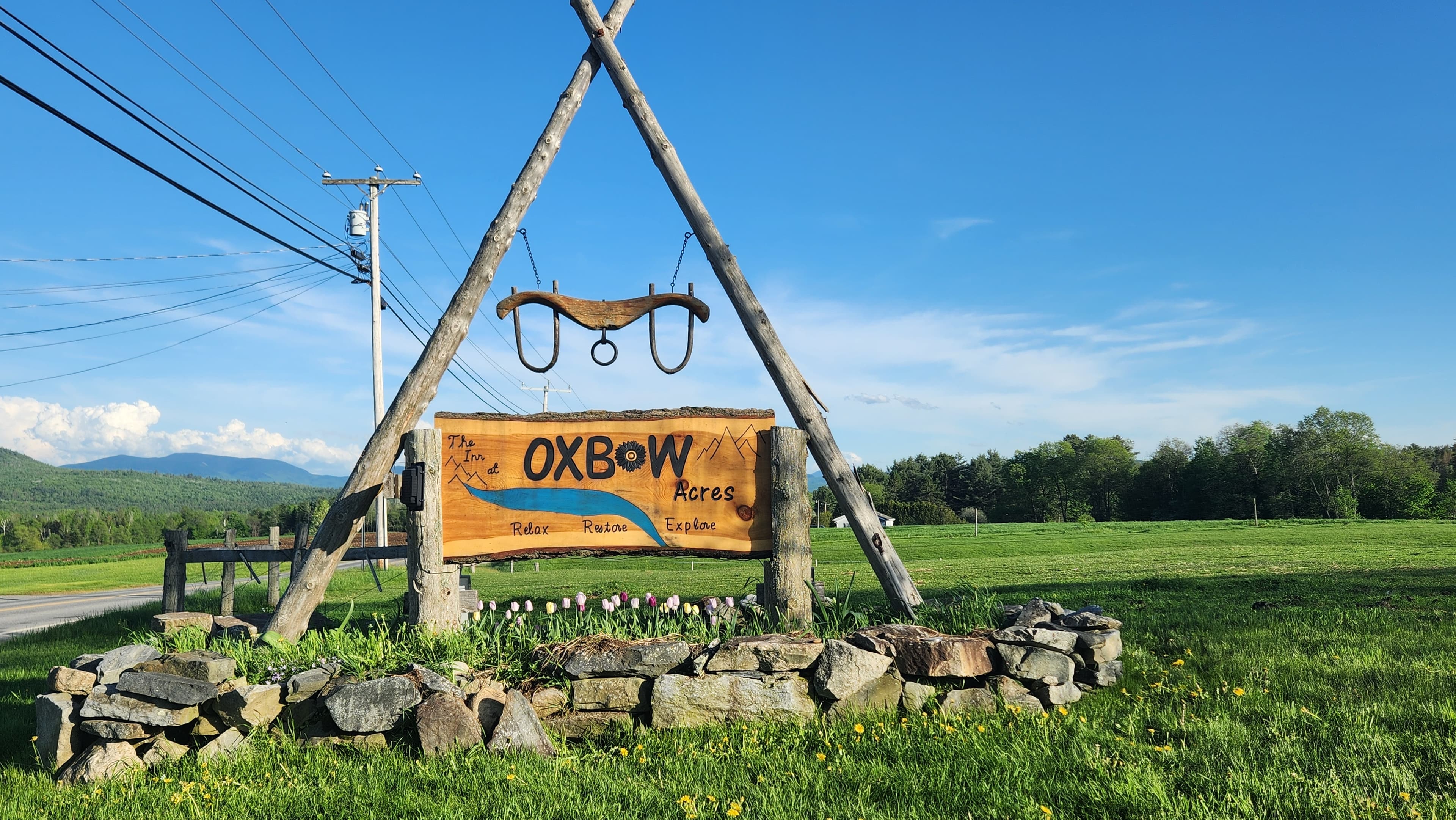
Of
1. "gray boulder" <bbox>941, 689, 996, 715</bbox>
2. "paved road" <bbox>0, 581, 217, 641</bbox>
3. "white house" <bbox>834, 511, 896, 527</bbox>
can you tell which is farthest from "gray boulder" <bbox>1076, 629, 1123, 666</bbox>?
"white house" <bbox>834, 511, 896, 527</bbox>

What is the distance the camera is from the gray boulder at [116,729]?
5277mm

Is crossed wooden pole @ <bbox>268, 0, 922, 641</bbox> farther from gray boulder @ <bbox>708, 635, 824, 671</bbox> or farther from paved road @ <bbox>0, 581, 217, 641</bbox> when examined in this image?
paved road @ <bbox>0, 581, 217, 641</bbox>

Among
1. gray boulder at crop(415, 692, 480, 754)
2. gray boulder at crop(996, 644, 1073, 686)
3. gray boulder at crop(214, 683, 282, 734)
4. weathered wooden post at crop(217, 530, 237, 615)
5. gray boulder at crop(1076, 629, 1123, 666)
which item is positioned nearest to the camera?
gray boulder at crop(415, 692, 480, 754)

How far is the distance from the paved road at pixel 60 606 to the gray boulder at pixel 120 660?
10.4m

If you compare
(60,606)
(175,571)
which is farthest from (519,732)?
(60,606)

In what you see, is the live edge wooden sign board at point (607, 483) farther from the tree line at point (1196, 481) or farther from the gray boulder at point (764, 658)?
the tree line at point (1196, 481)

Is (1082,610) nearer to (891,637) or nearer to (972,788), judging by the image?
(891,637)

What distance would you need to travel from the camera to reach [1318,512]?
67000mm

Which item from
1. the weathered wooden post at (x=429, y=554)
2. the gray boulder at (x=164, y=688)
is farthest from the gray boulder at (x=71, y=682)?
the weathered wooden post at (x=429, y=554)

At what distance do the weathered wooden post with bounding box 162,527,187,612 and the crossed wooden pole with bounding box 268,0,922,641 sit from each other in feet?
18.1

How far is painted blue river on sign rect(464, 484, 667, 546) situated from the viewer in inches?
277

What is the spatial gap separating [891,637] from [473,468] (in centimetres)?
385

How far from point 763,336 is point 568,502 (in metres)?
2.32

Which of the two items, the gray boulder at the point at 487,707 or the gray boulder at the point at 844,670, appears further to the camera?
the gray boulder at the point at 844,670
